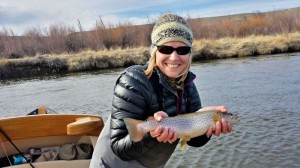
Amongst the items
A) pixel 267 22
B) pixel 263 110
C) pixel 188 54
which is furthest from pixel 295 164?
pixel 267 22

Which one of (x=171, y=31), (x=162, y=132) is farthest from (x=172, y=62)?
(x=162, y=132)

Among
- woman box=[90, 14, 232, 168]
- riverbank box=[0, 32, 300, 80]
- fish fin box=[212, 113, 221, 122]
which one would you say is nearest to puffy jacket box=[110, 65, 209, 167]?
woman box=[90, 14, 232, 168]

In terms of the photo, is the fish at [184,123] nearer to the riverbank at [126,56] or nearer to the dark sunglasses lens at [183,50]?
the dark sunglasses lens at [183,50]

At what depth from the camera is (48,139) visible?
177 inches

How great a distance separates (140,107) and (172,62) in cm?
41

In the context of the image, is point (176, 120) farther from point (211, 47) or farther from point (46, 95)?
point (211, 47)

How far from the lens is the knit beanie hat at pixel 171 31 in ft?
8.64

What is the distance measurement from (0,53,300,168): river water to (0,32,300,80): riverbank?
613cm

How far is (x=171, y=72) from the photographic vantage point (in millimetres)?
2607

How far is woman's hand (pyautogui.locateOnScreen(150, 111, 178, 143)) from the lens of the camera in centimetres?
238

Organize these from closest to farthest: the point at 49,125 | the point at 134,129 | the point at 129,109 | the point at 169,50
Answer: the point at 134,129 < the point at 129,109 < the point at 169,50 < the point at 49,125

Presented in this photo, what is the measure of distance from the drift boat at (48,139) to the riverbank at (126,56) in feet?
80.1

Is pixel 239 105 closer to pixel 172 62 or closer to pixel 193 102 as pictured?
pixel 193 102

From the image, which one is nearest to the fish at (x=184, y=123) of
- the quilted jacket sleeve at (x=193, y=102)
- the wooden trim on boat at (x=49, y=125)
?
the quilted jacket sleeve at (x=193, y=102)
